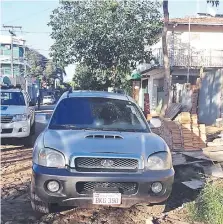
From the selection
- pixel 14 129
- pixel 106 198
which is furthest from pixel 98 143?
pixel 14 129

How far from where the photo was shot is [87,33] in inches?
885

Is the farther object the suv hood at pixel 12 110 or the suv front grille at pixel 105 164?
the suv hood at pixel 12 110

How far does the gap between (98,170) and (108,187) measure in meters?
0.23

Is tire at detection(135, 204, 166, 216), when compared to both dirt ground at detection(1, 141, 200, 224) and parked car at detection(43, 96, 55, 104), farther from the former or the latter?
parked car at detection(43, 96, 55, 104)

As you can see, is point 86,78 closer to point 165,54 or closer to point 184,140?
point 165,54

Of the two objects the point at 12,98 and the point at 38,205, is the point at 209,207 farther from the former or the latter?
the point at 12,98

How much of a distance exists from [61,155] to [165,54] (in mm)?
15130

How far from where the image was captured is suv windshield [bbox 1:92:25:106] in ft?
38.5

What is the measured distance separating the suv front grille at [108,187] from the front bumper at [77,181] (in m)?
0.05

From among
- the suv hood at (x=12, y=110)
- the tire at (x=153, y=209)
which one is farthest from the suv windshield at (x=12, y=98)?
the tire at (x=153, y=209)

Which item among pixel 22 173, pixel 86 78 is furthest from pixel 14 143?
pixel 86 78

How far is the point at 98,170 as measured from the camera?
4.63 metres

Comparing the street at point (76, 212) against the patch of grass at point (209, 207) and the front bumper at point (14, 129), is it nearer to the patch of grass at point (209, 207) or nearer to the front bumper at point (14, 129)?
the patch of grass at point (209, 207)

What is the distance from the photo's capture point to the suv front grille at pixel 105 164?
462cm
